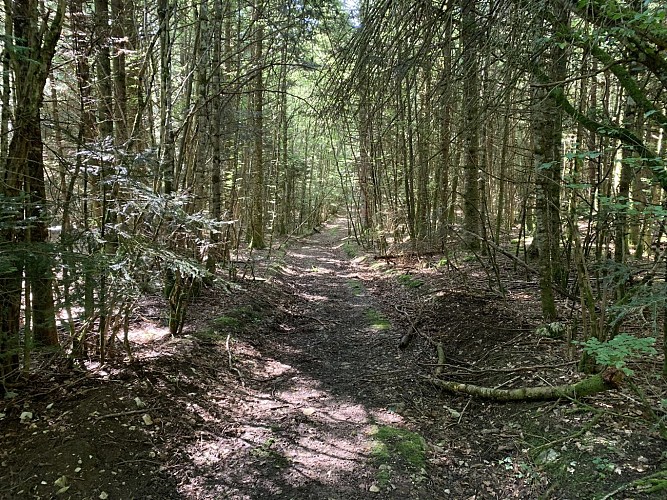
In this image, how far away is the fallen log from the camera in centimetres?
373

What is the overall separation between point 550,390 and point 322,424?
2.28 m

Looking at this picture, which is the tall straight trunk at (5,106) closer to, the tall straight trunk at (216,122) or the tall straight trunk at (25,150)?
the tall straight trunk at (25,150)

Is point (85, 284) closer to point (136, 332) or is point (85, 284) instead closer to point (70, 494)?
point (70, 494)

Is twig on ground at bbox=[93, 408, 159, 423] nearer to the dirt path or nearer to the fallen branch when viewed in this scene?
the dirt path

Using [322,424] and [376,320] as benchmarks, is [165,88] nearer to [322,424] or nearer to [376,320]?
[322,424]

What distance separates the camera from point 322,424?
4.34 meters

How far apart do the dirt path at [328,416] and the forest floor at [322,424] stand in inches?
0.7

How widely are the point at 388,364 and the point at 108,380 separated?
11.5ft

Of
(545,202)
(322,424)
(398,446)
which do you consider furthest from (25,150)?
(545,202)

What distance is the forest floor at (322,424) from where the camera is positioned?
318 cm

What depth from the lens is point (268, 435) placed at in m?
4.09

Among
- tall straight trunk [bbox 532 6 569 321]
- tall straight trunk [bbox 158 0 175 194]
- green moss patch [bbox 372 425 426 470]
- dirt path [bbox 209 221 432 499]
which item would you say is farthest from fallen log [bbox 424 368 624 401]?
tall straight trunk [bbox 158 0 175 194]

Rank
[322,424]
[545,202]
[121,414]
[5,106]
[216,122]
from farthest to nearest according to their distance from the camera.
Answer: [216,122]
[545,202]
[322,424]
[121,414]
[5,106]

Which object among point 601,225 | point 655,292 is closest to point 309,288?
point 601,225
